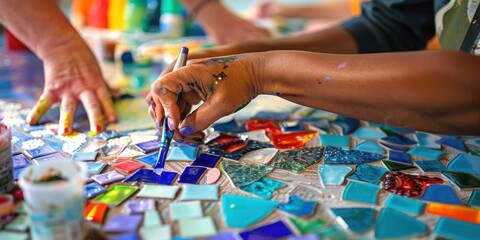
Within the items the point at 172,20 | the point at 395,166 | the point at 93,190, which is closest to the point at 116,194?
the point at 93,190

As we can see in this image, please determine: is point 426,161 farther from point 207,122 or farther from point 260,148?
point 207,122

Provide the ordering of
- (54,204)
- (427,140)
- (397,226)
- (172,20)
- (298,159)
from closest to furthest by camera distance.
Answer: (54,204) → (397,226) → (298,159) → (427,140) → (172,20)

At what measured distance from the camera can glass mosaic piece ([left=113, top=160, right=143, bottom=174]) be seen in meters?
0.79

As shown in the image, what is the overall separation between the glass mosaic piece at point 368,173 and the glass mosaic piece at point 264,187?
13 centimetres

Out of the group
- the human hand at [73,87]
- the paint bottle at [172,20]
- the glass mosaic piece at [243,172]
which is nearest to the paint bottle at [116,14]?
the paint bottle at [172,20]

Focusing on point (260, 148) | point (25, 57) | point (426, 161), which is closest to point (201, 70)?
point (260, 148)

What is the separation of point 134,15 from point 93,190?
4.19 ft

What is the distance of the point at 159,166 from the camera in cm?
81

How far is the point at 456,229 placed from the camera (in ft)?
2.07

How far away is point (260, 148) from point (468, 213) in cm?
38

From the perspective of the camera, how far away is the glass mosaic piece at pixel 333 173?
763 mm

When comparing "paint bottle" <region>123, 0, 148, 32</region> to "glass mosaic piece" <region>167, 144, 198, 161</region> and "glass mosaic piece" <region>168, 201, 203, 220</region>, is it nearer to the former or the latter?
"glass mosaic piece" <region>167, 144, 198, 161</region>

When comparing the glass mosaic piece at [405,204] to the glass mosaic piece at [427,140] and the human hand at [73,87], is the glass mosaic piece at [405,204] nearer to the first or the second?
the glass mosaic piece at [427,140]

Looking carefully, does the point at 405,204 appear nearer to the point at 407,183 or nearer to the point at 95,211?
the point at 407,183
